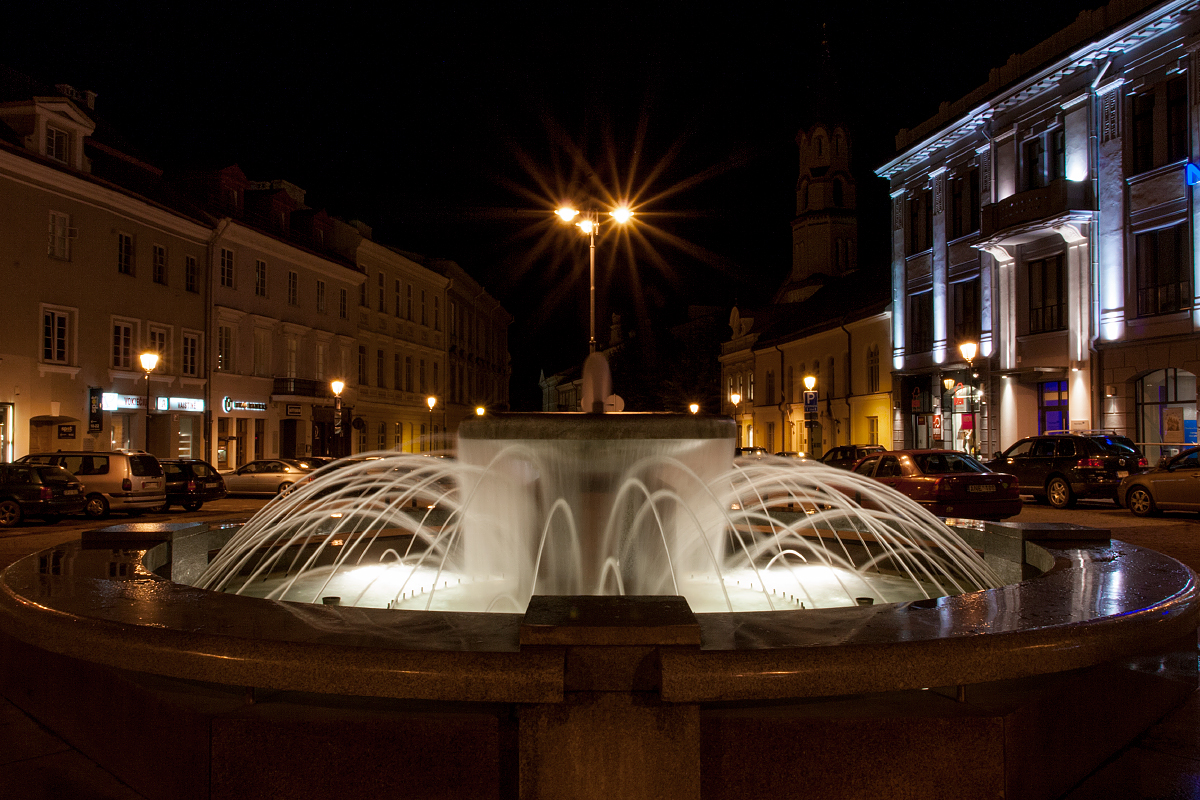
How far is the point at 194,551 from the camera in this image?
311 inches

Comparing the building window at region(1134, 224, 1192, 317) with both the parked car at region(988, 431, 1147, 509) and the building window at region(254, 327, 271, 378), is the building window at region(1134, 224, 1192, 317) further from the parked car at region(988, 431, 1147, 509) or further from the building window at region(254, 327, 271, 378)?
the building window at region(254, 327, 271, 378)

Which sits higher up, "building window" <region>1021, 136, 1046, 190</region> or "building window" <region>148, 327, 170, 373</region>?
"building window" <region>1021, 136, 1046, 190</region>

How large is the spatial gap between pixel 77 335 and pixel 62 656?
2817 cm

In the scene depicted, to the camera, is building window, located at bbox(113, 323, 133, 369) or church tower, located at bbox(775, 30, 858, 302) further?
church tower, located at bbox(775, 30, 858, 302)

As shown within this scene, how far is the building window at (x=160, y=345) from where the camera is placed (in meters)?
32.0

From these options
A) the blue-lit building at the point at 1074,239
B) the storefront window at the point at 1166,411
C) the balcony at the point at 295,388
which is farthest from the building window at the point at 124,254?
the storefront window at the point at 1166,411

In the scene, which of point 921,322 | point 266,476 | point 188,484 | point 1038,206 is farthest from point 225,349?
point 1038,206

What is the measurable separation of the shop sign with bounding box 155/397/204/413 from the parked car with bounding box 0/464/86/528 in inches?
535

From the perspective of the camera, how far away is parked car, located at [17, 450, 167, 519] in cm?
2016

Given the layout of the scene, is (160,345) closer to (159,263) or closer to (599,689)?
(159,263)

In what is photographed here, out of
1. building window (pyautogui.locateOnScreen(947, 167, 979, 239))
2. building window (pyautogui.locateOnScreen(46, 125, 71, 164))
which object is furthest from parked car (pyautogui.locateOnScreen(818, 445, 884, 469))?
building window (pyautogui.locateOnScreen(46, 125, 71, 164))

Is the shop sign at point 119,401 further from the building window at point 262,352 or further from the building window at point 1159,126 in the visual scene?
the building window at point 1159,126

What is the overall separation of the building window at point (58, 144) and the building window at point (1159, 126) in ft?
111

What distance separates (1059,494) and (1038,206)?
12.1 m
